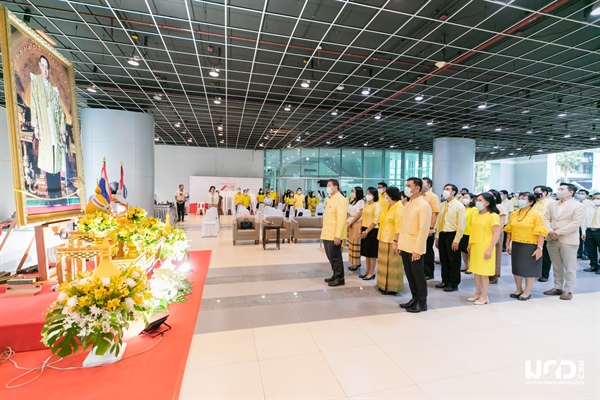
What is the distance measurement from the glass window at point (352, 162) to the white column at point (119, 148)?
13364mm

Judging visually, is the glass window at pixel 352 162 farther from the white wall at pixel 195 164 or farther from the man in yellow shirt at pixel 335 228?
the man in yellow shirt at pixel 335 228

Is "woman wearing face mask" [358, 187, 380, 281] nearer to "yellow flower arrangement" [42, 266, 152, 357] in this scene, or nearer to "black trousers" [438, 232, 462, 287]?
"black trousers" [438, 232, 462, 287]

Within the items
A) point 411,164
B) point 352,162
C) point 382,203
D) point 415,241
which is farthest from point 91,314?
A: point 411,164

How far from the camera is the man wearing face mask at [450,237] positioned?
4.33 metres

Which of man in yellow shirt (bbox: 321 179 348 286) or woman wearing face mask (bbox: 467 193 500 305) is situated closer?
woman wearing face mask (bbox: 467 193 500 305)

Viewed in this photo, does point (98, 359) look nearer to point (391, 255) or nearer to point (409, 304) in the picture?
point (409, 304)

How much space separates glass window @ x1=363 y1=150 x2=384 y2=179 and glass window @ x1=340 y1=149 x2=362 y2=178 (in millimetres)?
442

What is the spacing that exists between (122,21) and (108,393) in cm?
573

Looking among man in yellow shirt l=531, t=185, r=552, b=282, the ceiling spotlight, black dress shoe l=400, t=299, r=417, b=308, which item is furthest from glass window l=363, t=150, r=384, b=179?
black dress shoe l=400, t=299, r=417, b=308

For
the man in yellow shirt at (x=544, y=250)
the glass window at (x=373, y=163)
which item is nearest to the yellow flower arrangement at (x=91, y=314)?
the man in yellow shirt at (x=544, y=250)

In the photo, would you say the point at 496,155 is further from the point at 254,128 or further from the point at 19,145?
the point at 19,145

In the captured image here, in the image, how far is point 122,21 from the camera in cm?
480

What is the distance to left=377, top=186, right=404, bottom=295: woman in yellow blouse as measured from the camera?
4.05 m

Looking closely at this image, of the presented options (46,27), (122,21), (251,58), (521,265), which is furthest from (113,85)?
(521,265)
